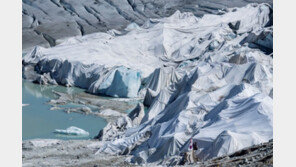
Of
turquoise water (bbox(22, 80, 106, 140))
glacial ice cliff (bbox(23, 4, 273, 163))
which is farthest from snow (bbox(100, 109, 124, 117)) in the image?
glacial ice cliff (bbox(23, 4, 273, 163))

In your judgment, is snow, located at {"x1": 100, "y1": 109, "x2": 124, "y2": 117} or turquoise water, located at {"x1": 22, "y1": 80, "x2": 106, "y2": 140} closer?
turquoise water, located at {"x1": 22, "y1": 80, "x2": 106, "y2": 140}

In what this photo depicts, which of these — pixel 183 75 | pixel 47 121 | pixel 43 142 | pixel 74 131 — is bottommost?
pixel 43 142

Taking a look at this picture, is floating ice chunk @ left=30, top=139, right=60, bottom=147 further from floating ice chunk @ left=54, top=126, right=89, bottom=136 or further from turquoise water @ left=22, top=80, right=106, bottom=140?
floating ice chunk @ left=54, top=126, right=89, bottom=136

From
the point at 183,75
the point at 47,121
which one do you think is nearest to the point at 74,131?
the point at 47,121

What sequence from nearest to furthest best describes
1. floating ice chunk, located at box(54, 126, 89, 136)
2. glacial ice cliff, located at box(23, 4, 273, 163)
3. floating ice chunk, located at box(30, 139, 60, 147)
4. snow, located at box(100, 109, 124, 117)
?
glacial ice cliff, located at box(23, 4, 273, 163), floating ice chunk, located at box(30, 139, 60, 147), floating ice chunk, located at box(54, 126, 89, 136), snow, located at box(100, 109, 124, 117)

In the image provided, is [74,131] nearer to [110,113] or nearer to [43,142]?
[43,142]

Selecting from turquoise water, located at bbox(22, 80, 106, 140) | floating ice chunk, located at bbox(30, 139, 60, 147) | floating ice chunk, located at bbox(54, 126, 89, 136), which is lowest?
floating ice chunk, located at bbox(30, 139, 60, 147)

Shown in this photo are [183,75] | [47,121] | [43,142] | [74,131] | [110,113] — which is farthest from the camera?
[183,75]

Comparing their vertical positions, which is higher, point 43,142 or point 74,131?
point 74,131

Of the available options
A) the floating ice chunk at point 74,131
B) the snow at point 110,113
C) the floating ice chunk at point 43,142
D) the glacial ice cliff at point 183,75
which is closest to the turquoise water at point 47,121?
the floating ice chunk at point 74,131
